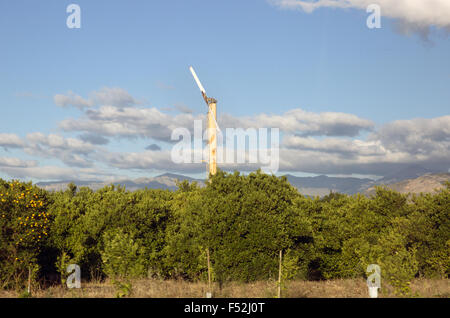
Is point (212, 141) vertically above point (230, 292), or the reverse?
point (212, 141)

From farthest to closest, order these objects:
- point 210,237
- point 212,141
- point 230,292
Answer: point 212,141 → point 210,237 → point 230,292

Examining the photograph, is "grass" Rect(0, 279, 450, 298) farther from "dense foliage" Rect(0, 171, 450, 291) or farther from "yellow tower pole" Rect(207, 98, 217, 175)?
"yellow tower pole" Rect(207, 98, 217, 175)

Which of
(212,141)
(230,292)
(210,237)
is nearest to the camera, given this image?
(230,292)

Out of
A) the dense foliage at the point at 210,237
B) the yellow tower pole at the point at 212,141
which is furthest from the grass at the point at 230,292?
the yellow tower pole at the point at 212,141

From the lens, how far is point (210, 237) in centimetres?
2958

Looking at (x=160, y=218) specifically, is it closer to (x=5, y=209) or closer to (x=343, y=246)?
(x=5, y=209)

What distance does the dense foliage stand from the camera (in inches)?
939

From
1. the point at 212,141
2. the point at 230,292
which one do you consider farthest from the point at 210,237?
the point at 212,141

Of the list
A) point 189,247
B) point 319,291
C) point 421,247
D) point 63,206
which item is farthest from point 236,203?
point 421,247

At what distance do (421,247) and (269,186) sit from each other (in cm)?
1451

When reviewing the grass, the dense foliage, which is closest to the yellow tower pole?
the dense foliage

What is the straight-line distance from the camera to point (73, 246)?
32.0 m

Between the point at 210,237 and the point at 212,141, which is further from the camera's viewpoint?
the point at 212,141

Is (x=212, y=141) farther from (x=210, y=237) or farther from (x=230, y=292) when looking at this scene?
(x=230, y=292)
